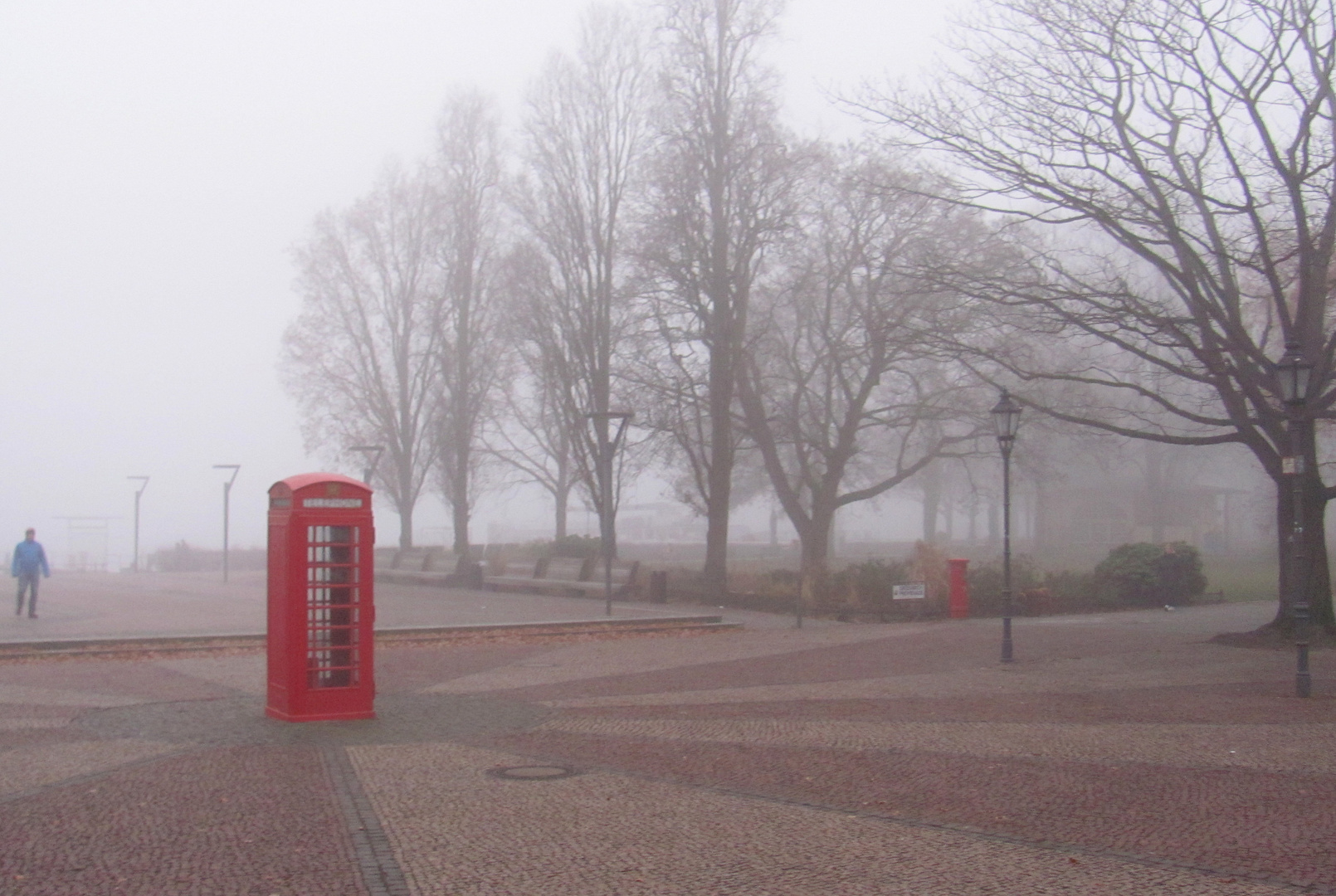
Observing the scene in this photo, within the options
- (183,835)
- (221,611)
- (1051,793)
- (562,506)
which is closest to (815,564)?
(221,611)

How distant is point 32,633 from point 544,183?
59.4 ft

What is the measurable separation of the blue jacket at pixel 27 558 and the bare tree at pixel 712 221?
13728 millimetres

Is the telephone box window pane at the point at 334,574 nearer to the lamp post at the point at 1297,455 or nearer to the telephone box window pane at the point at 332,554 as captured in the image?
the telephone box window pane at the point at 332,554

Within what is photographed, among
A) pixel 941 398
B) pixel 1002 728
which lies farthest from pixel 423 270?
pixel 1002 728

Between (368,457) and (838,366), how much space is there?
18951mm

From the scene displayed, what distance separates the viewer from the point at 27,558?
22.9m

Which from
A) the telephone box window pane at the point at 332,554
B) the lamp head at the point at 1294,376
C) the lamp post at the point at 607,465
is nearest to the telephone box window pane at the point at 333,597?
the telephone box window pane at the point at 332,554

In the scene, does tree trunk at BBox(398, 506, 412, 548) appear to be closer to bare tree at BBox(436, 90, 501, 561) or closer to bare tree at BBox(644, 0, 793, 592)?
bare tree at BBox(436, 90, 501, 561)

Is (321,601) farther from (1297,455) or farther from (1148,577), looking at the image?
(1148,577)

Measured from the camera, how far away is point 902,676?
1438 cm

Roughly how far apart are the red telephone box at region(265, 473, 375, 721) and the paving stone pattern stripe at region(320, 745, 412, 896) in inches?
69.3

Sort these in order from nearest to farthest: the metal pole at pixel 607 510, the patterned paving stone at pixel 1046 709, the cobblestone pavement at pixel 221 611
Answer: the patterned paving stone at pixel 1046 709, the cobblestone pavement at pixel 221 611, the metal pole at pixel 607 510

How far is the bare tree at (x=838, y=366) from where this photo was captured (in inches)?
1110

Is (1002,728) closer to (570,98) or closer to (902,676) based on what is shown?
(902,676)
